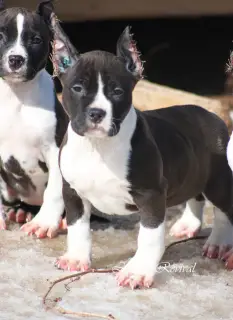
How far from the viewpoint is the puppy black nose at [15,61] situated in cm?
442

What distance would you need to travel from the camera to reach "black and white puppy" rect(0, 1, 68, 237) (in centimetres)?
450

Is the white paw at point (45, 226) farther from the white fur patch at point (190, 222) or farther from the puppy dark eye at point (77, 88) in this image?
the puppy dark eye at point (77, 88)

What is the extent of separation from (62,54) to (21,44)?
1.82 ft

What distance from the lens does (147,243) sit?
13.2 feet

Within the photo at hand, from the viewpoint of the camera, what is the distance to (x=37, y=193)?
5.19 metres

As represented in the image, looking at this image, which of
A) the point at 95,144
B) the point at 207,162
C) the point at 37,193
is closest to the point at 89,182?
the point at 95,144

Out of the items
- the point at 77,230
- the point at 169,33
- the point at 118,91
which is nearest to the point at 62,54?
the point at 118,91

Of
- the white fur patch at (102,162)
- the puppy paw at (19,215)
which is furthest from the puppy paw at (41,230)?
the white fur patch at (102,162)

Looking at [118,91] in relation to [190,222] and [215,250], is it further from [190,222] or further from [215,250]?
[190,222]

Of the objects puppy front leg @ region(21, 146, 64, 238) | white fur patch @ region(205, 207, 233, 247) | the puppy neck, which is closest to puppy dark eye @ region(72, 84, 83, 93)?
the puppy neck

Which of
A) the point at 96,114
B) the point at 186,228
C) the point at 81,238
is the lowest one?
the point at 186,228

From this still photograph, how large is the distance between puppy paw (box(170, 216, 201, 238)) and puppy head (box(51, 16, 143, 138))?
4.54ft

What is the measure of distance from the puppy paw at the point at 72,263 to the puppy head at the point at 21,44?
110cm

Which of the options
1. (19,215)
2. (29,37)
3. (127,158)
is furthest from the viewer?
(19,215)
